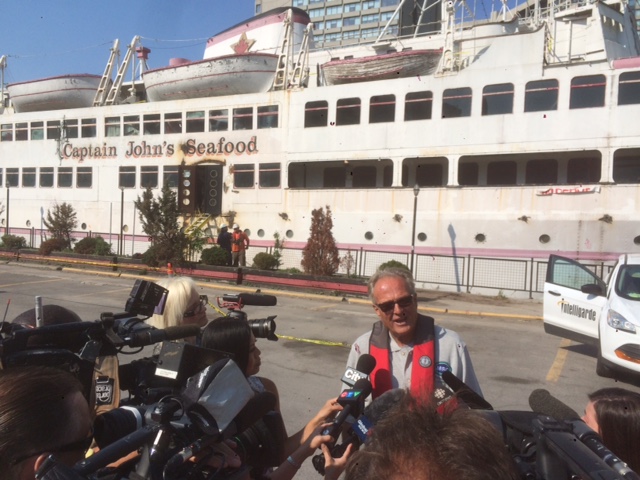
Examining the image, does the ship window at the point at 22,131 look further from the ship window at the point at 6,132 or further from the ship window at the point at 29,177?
the ship window at the point at 29,177

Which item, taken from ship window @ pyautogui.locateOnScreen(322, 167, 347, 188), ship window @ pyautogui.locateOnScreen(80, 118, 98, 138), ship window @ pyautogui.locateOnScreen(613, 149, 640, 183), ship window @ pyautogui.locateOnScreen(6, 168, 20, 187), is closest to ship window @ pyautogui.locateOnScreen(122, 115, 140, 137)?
ship window @ pyautogui.locateOnScreen(80, 118, 98, 138)

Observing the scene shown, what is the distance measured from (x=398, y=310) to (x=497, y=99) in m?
16.9

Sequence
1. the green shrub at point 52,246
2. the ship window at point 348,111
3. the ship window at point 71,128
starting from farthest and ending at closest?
1. the ship window at point 71,128
2. the green shrub at point 52,246
3. the ship window at point 348,111

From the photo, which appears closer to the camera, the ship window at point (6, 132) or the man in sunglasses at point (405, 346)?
the man in sunglasses at point (405, 346)

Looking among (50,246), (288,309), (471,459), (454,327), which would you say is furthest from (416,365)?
(50,246)

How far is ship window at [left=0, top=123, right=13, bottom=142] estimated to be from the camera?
95.6 ft

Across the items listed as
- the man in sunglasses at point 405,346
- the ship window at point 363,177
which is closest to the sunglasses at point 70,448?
the man in sunglasses at point 405,346

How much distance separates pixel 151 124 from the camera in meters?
24.4

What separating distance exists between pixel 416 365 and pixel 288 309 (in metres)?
10.4

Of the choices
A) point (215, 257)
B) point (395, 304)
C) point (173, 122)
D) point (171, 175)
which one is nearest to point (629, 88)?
point (215, 257)

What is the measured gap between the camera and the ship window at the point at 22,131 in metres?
28.4

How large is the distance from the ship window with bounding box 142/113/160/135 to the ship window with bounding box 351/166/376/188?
9870mm

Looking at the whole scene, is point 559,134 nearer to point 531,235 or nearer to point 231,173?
point 531,235

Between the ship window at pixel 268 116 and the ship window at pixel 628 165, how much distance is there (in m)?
13.1
